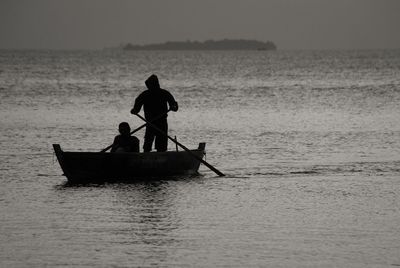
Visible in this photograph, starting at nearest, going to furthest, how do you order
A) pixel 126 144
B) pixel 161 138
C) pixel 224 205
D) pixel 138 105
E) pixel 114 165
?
pixel 224 205, pixel 114 165, pixel 126 144, pixel 138 105, pixel 161 138

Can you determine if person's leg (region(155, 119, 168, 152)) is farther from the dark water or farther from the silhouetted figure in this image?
the dark water

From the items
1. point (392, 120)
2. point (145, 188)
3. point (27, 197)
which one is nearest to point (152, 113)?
point (145, 188)

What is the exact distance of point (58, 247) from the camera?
10.9 metres

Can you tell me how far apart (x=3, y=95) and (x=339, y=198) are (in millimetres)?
37383

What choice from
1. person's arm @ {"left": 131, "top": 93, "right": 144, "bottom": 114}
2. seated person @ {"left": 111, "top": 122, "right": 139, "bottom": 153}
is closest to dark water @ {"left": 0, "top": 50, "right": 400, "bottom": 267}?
seated person @ {"left": 111, "top": 122, "right": 139, "bottom": 153}

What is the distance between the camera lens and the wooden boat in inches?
635

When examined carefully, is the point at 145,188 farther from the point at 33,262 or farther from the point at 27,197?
the point at 33,262

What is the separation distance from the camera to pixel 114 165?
1636 cm

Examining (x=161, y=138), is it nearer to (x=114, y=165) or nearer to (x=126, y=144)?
(x=126, y=144)

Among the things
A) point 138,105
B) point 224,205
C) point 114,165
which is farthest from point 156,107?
point 224,205

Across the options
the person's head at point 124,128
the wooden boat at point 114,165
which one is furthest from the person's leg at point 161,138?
the person's head at point 124,128

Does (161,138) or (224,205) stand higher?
(161,138)

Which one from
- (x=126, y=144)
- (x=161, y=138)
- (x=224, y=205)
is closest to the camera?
(x=224, y=205)

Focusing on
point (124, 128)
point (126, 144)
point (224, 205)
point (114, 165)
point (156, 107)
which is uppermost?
point (156, 107)
